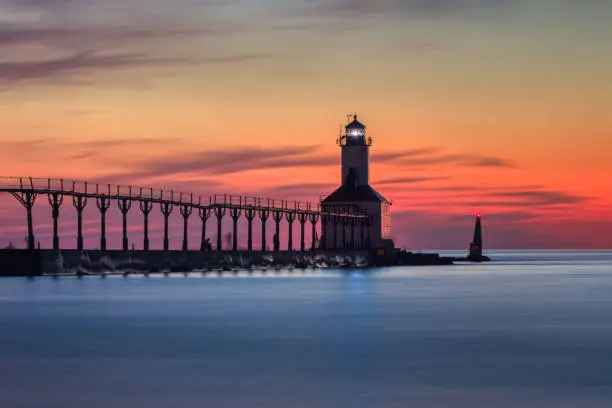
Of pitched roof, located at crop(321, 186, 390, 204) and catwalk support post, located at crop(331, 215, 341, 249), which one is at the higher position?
pitched roof, located at crop(321, 186, 390, 204)

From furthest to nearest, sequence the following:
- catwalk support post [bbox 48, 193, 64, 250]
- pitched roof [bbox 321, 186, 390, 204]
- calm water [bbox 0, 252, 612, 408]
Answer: pitched roof [bbox 321, 186, 390, 204]
catwalk support post [bbox 48, 193, 64, 250]
calm water [bbox 0, 252, 612, 408]

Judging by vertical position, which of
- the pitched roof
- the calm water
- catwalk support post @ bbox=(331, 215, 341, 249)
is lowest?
the calm water

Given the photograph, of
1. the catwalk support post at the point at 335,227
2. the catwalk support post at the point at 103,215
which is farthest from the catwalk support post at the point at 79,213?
the catwalk support post at the point at 335,227

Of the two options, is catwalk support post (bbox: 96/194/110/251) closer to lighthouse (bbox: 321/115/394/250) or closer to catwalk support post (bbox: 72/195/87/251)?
catwalk support post (bbox: 72/195/87/251)

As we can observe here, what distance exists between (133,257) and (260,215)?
1070 inches

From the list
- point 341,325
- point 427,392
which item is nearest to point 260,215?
point 341,325

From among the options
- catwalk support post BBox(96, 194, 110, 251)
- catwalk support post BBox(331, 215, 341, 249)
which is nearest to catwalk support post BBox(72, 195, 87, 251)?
catwalk support post BBox(96, 194, 110, 251)

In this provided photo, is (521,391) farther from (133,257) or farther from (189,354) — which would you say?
(133,257)

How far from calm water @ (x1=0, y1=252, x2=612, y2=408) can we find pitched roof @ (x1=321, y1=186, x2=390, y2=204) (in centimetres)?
6739

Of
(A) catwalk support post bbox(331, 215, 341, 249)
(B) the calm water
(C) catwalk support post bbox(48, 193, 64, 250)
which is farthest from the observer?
(A) catwalk support post bbox(331, 215, 341, 249)

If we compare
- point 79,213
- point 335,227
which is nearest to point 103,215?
point 79,213

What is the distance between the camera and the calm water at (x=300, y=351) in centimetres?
2578

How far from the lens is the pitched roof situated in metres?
134

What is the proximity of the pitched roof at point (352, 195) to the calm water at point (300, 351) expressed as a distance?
221ft
